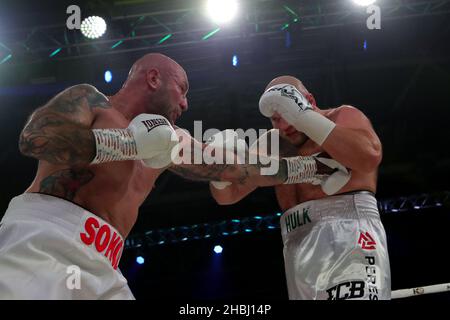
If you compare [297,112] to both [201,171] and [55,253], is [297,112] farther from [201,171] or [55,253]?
[55,253]

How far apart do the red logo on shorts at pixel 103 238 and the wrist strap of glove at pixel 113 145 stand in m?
0.22

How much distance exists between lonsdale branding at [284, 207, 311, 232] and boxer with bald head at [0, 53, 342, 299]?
1.97ft

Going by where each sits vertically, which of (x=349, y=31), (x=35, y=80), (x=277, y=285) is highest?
(x=349, y=31)

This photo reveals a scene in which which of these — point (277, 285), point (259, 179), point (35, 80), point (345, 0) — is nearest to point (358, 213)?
point (259, 179)

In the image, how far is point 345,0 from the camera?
15.0 feet

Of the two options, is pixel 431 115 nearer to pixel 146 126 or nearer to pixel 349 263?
pixel 349 263

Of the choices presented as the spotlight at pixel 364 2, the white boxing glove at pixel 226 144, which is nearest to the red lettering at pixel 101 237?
the white boxing glove at pixel 226 144

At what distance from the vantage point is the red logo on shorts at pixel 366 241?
6.84 feet

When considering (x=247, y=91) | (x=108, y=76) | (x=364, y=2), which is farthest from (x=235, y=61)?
(x=364, y=2)

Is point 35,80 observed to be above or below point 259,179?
above

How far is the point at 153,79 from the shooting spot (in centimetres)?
233

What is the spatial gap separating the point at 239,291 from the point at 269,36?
11.1ft

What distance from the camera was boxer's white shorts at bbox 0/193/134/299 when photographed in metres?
1.56

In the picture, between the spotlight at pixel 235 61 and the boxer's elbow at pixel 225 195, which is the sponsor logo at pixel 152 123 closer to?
the boxer's elbow at pixel 225 195
